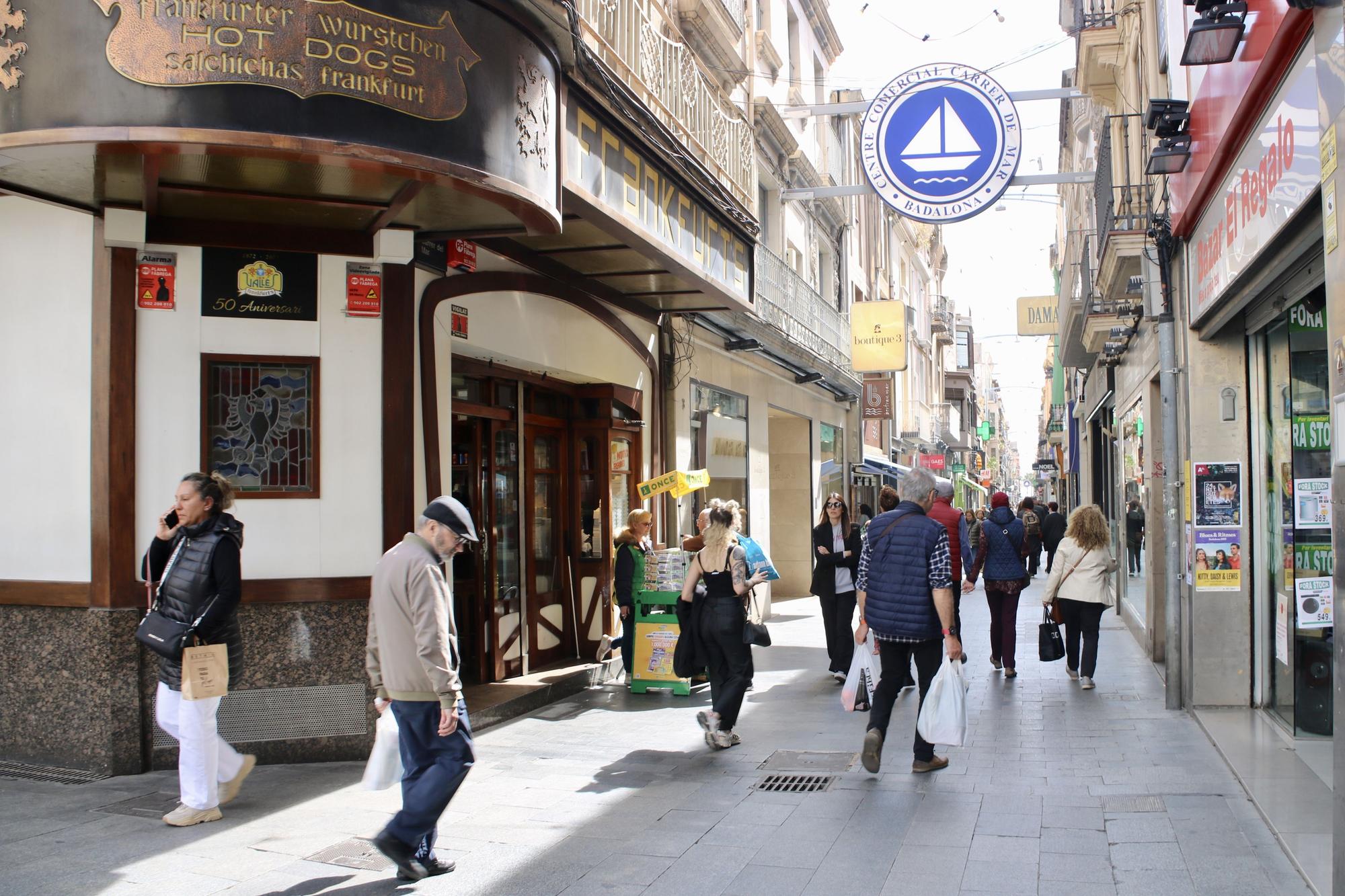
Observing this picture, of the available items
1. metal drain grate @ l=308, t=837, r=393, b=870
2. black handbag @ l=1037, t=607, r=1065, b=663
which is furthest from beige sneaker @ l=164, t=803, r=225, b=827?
black handbag @ l=1037, t=607, r=1065, b=663

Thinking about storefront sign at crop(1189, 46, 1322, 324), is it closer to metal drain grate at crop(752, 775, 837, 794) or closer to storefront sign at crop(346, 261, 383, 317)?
metal drain grate at crop(752, 775, 837, 794)

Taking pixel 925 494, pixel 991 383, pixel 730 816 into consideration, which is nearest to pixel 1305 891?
pixel 730 816

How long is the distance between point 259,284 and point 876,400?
72.1 ft

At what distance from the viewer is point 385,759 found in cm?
518

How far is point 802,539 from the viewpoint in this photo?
2189cm

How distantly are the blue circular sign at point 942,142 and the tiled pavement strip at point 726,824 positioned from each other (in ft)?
15.3

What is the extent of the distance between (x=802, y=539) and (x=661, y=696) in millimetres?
11920

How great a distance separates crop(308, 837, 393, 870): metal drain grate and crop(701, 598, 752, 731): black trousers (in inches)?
116

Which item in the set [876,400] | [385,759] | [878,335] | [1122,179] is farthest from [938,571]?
[876,400]

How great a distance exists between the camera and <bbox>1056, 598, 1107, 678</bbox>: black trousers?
10.4 metres

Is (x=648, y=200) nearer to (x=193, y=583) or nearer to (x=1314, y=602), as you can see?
(x=193, y=583)

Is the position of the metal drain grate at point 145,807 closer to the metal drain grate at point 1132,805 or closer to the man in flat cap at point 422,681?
the man in flat cap at point 422,681

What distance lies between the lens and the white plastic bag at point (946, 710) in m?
6.77

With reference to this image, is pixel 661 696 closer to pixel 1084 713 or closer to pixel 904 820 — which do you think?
pixel 1084 713
